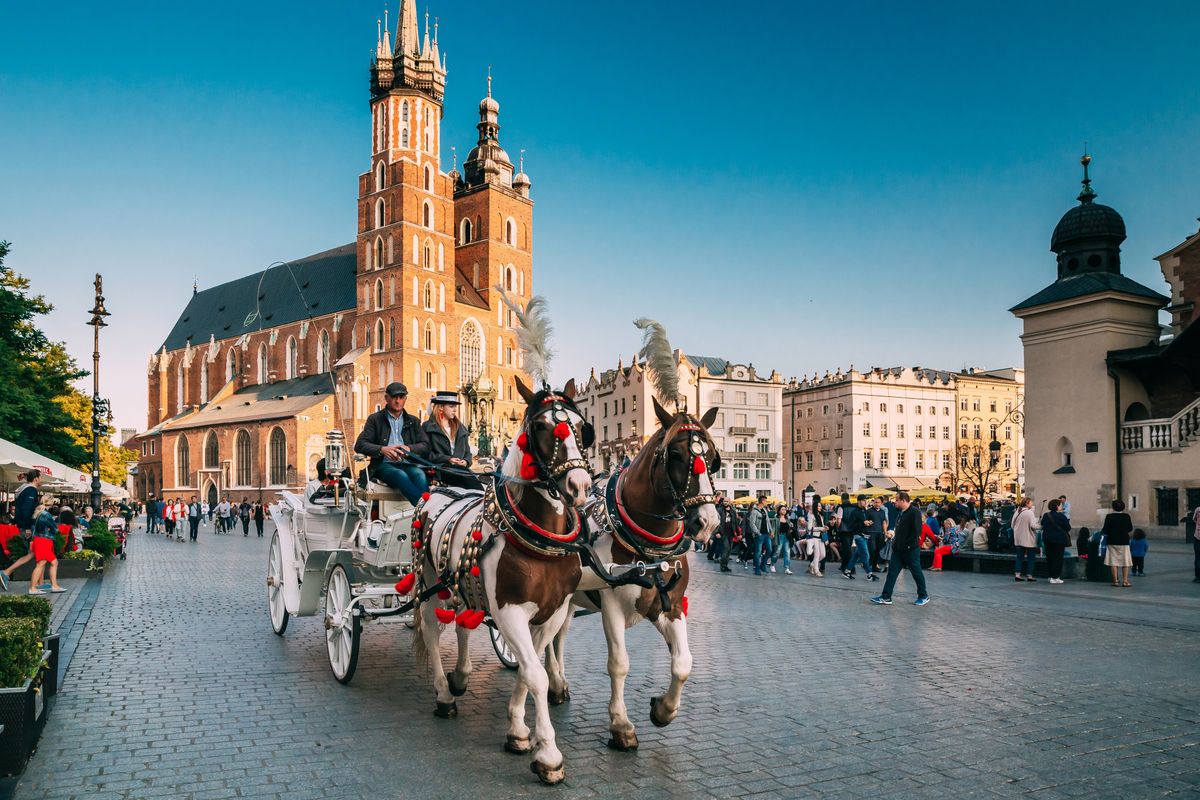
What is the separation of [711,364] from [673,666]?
70.9 metres

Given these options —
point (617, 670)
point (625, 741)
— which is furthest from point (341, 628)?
point (625, 741)

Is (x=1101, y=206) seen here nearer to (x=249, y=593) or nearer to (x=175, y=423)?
(x=249, y=593)

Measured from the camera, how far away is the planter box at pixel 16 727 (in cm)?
492

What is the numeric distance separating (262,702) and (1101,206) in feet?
108

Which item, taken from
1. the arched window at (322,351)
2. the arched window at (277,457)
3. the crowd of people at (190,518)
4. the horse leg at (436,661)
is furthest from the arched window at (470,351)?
the horse leg at (436,661)

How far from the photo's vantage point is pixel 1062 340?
29312mm

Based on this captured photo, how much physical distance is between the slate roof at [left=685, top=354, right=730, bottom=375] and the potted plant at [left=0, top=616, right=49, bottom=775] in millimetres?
69634

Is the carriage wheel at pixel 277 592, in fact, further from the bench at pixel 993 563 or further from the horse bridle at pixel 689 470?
A: the bench at pixel 993 563

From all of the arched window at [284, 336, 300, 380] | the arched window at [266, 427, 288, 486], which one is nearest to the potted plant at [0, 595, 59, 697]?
the arched window at [266, 427, 288, 486]

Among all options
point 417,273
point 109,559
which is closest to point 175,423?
point 417,273

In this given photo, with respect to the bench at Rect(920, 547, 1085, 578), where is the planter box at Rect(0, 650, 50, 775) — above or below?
above

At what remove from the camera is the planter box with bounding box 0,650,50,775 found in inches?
194

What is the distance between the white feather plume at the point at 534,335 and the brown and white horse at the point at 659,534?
0.86 meters

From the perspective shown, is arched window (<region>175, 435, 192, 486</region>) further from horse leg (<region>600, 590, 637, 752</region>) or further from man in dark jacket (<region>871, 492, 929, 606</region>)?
horse leg (<region>600, 590, 637, 752</region>)
